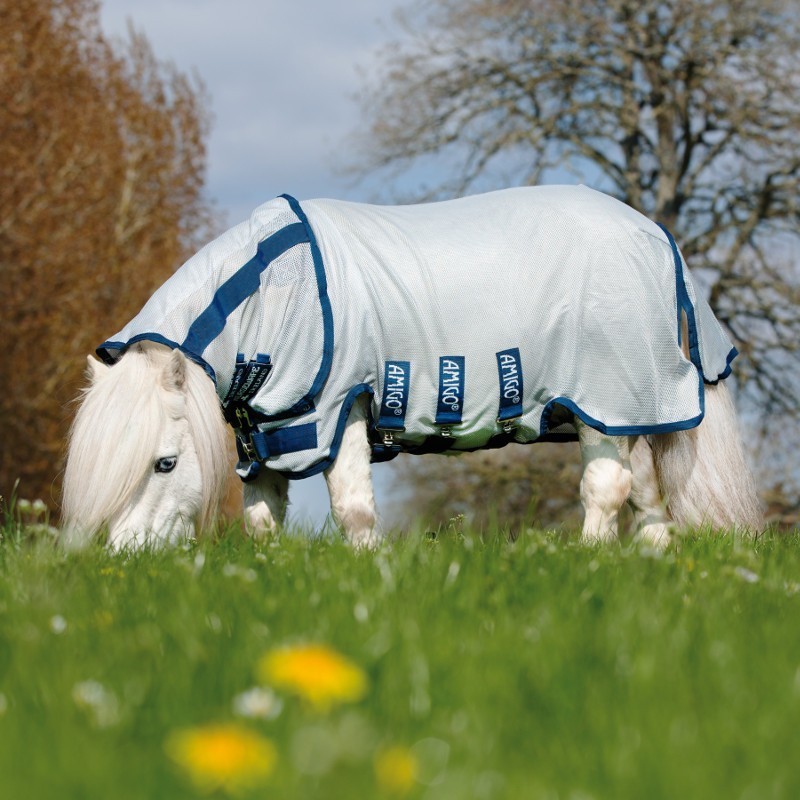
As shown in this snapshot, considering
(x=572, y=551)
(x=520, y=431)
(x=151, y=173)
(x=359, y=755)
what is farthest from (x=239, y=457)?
(x=151, y=173)

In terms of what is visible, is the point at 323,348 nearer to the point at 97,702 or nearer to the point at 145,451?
the point at 145,451

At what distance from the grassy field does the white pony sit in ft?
3.86

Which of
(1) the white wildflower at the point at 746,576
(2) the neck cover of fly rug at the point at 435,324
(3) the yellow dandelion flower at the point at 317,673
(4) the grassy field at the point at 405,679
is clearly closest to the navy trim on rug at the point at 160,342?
(2) the neck cover of fly rug at the point at 435,324

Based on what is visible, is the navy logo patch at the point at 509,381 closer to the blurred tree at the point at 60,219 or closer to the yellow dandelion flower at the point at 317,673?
the yellow dandelion flower at the point at 317,673

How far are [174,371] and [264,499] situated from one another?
3.15 ft

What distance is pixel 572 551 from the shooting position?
360 centimetres


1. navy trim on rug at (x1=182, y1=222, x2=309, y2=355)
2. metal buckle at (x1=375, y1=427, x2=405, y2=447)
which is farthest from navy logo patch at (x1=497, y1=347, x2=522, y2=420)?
navy trim on rug at (x1=182, y1=222, x2=309, y2=355)

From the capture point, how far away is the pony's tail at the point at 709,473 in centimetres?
530

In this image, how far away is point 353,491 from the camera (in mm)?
4695

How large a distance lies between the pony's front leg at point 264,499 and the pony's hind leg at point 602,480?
145cm

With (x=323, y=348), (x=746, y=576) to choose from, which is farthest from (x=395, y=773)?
(x=323, y=348)

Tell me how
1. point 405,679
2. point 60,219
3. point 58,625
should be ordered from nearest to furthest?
point 405,679 < point 58,625 < point 60,219

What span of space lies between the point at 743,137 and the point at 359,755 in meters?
15.7

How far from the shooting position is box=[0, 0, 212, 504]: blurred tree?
611 inches
